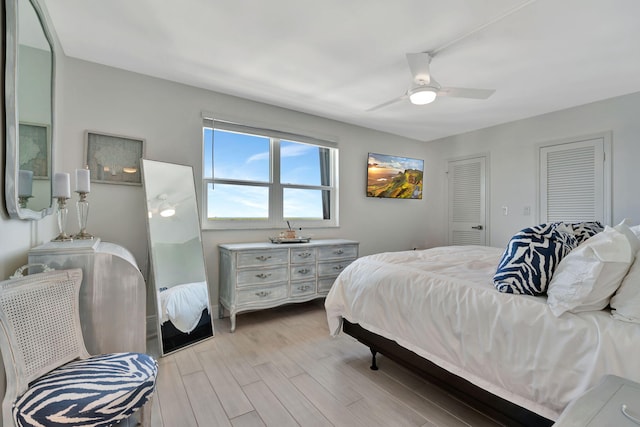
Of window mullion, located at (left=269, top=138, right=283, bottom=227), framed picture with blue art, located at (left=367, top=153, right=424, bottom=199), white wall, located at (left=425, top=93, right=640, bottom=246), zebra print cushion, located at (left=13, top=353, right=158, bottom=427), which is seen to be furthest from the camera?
framed picture with blue art, located at (left=367, top=153, right=424, bottom=199)

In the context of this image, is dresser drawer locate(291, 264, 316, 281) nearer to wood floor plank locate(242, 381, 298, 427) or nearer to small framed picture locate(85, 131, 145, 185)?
wood floor plank locate(242, 381, 298, 427)

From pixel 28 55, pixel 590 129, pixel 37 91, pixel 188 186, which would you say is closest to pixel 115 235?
pixel 188 186

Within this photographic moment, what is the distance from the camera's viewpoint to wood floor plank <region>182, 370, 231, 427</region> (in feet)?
5.40

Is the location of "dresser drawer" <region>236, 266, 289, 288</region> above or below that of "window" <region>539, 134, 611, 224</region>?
below

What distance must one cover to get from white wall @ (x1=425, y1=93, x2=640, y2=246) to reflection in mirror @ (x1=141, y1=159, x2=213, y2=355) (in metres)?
4.04

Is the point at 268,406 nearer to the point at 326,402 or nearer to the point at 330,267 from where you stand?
the point at 326,402

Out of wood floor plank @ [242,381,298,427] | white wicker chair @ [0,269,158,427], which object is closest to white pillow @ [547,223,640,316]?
wood floor plank @ [242,381,298,427]

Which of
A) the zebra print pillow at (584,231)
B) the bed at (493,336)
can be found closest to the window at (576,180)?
the zebra print pillow at (584,231)

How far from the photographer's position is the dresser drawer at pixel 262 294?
117 inches

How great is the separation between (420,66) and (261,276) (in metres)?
2.40

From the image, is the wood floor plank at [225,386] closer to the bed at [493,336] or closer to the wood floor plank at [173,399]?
the wood floor plank at [173,399]

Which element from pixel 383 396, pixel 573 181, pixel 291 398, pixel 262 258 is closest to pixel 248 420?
pixel 291 398

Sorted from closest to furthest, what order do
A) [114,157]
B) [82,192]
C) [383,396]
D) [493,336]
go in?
[493,336]
[383,396]
[82,192]
[114,157]

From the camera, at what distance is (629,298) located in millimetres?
1180
